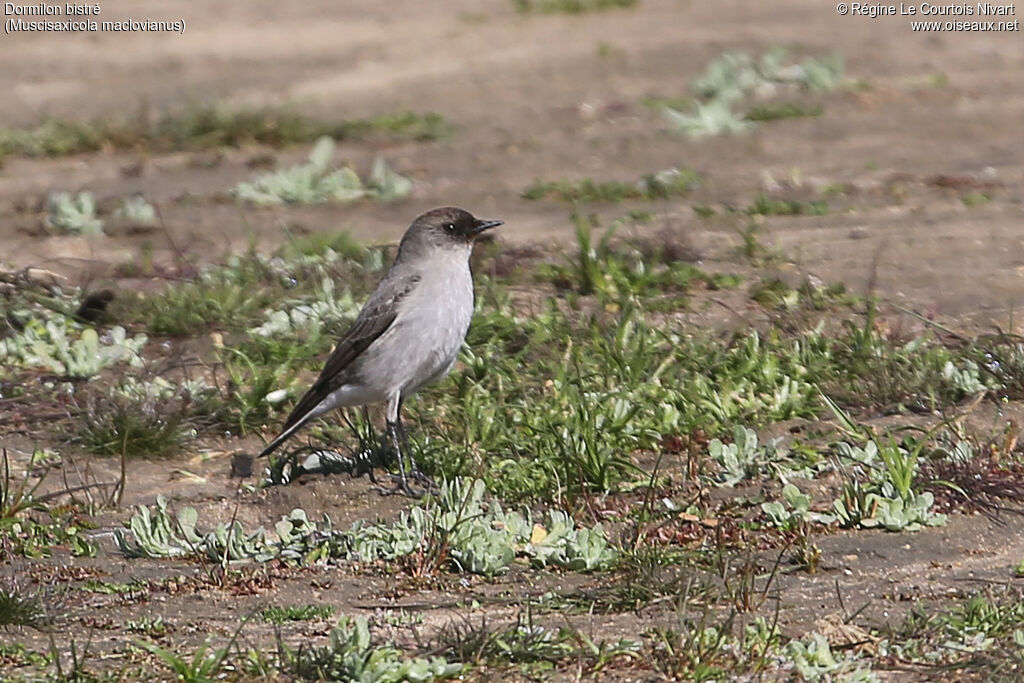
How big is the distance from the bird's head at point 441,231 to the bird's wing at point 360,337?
0.22 metres

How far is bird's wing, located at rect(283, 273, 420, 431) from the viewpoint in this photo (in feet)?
23.2

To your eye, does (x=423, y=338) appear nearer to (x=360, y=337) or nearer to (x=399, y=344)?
(x=399, y=344)

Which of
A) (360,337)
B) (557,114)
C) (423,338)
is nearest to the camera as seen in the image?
(423,338)

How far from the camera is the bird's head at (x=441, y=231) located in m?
7.43

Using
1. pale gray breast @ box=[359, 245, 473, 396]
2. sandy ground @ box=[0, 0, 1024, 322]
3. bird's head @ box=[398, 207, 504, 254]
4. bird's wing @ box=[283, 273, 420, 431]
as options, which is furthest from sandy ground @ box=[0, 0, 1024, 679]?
bird's head @ box=[398, 207, 504, 254]

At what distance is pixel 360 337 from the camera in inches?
285

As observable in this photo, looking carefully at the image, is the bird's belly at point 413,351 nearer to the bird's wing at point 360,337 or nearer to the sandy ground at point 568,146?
the bird's wing at point 360,337

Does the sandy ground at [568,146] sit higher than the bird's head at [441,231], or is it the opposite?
the bird's head at [441,231]

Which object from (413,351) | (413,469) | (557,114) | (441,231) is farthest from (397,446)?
(557,114)

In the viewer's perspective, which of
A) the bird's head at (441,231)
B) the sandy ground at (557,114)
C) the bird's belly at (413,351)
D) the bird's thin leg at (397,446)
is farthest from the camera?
the sandy ground at (557,114)

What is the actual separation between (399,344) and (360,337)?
26cm

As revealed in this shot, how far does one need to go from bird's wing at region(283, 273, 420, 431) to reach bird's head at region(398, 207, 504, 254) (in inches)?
8.6

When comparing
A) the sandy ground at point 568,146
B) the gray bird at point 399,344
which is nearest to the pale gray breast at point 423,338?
the gray bird at point 399,344

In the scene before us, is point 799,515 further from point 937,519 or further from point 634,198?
point 634,198
